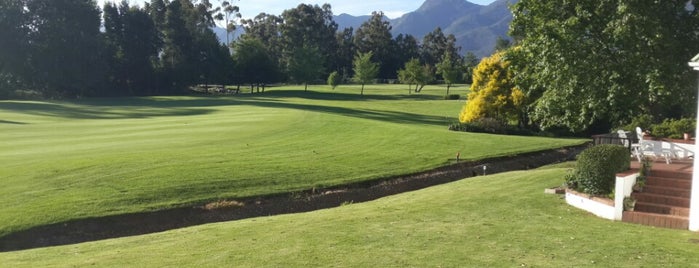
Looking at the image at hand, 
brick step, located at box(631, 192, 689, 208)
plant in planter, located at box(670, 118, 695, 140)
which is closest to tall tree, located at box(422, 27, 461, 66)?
plant in planter, located at box(670, 118, 695, 140)

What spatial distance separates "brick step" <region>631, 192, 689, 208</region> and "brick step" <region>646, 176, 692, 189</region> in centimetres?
55

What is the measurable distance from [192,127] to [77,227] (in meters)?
20.8

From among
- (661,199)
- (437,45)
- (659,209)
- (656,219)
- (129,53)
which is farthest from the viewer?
(437,45)

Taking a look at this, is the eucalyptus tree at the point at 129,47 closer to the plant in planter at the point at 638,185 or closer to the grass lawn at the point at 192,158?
the grass lawn at the point at 192,158

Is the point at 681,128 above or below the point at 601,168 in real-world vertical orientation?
above

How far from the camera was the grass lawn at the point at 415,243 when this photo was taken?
877cm

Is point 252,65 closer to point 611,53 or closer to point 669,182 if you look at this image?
point 611,53

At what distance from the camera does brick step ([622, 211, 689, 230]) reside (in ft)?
35.7

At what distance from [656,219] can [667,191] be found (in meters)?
1.54

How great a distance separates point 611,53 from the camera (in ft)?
57.0

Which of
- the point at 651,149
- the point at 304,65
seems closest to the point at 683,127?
the point at 651,149

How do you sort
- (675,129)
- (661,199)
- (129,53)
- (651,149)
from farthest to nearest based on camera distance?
(129,53) < (675,129) < (651,149) < (661,199)

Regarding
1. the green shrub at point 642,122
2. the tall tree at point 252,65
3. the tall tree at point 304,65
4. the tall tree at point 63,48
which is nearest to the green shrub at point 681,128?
the green shrub at point 642,122

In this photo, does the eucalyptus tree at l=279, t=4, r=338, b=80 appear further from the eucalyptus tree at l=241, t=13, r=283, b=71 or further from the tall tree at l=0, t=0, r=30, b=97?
the tall tree at l=0, t=0, r=30, b=97
